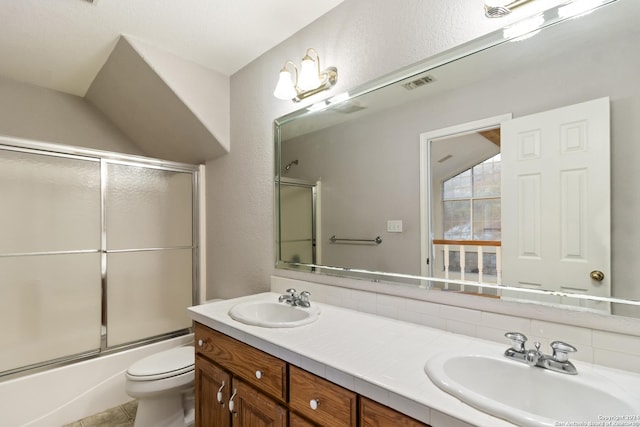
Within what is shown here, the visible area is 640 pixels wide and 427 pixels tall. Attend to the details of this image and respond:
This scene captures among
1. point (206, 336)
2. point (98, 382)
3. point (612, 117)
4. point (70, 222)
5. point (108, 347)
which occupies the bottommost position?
point (98, 382)

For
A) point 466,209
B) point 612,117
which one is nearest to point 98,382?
point 466,209

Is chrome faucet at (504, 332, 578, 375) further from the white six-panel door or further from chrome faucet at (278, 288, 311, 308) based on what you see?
chrome faucet at (278, 288, 311, 308)

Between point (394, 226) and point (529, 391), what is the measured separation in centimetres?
77

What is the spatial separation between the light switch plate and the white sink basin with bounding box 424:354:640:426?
609 millimetres

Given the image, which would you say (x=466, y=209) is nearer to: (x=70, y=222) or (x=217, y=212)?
(x=217, y=212)

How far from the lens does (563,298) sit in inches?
39.6

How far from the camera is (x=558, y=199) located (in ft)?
3.37

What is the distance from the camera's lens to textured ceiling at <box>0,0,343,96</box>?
5.47ft

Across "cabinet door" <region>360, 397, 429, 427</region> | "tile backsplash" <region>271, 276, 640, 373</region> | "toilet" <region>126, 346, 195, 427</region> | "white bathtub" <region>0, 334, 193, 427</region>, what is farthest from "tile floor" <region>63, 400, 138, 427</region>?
"cabinet door" <region>360, 397, 429, 427</region>

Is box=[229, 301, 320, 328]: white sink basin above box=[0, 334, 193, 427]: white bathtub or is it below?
above

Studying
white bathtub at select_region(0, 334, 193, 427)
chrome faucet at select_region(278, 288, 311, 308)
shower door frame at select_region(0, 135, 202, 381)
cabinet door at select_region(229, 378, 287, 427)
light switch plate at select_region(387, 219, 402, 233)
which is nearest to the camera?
cabinet door at select_region(229, 378, 287, 427)

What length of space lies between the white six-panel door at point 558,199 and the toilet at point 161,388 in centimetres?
174

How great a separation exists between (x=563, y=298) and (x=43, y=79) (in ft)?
11.3

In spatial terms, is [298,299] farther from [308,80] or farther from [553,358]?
[308,80]
